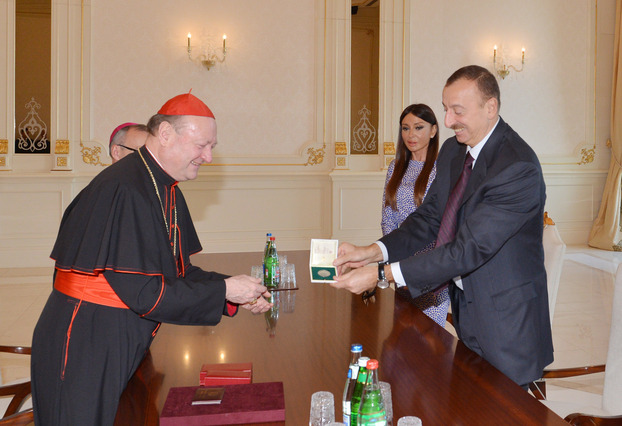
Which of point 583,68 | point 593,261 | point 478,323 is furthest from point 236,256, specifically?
point 583,68

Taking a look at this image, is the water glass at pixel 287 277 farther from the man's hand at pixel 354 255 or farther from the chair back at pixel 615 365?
the chair back at pixel 615 365

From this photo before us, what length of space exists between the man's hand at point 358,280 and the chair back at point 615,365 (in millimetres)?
934

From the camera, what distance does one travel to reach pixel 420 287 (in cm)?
246

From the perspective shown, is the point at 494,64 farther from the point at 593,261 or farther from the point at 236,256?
the point at 236,256

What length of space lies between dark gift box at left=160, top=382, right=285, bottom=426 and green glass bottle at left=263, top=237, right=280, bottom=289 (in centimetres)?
138

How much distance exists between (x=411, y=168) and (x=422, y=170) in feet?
0.34

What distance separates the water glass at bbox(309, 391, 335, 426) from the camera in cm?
147

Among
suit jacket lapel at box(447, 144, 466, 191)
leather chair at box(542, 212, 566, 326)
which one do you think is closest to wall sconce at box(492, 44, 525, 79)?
leather chair at box(542, 212, 566, 326)

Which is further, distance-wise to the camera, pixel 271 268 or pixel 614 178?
pixel 614 178

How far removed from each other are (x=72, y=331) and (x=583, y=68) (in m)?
9.13

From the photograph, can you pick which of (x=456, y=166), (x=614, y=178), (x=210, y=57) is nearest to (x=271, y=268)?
(x=456, y=166)

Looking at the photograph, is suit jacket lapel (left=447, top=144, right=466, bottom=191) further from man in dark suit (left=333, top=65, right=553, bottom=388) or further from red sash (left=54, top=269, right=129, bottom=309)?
red sash (left=54, top=269, right=129, bottom=309)

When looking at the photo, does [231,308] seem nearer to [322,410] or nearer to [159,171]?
[159,171]

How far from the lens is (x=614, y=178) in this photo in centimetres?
889
